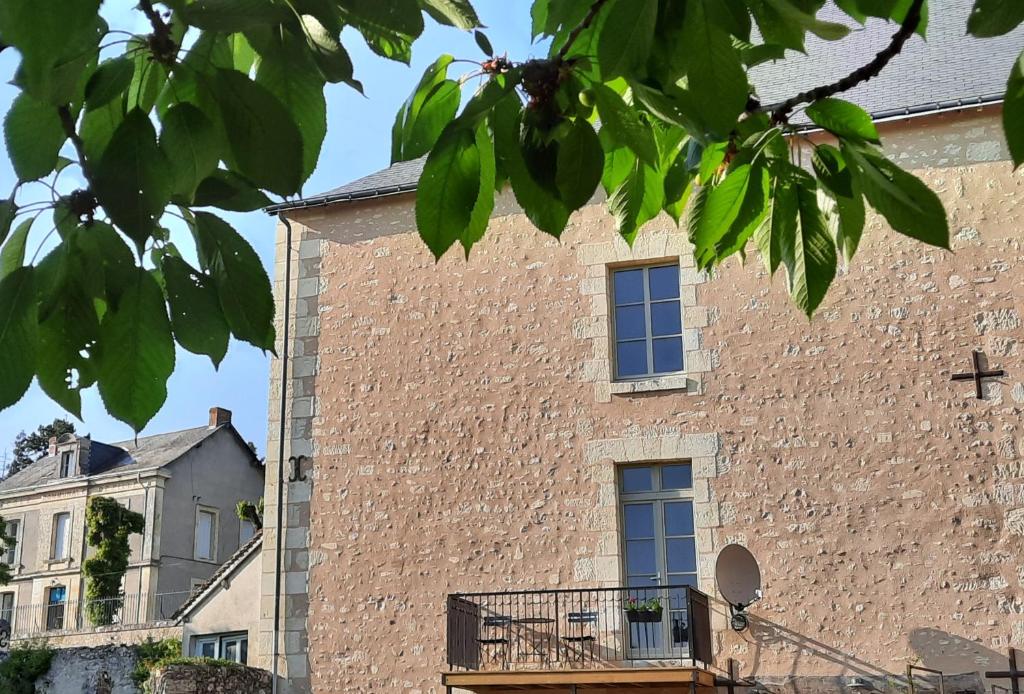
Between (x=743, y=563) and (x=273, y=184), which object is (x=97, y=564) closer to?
(x=743, y=563)

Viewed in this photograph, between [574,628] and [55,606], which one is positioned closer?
[574,628]

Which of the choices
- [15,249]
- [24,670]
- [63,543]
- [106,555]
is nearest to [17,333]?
[15,249]

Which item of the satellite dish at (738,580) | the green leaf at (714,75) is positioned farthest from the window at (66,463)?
the green leaf at (714,75)

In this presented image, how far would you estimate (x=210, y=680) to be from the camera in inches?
403

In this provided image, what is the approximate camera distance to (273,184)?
93 cm

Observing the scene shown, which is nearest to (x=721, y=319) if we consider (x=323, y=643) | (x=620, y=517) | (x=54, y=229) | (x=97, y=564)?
(x=620, y=517)

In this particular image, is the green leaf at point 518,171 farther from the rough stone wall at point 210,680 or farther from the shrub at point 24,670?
the shrub at point 24,670

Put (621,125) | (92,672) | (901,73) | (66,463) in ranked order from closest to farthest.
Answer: (621,125), (901,73), (92,672), (66,463)

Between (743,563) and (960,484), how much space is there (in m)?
1.77

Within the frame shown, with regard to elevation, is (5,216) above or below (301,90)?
below

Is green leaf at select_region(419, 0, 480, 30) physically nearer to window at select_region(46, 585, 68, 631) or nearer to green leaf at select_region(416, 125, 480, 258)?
green leaf at select_region(416, 125, 480, 258)

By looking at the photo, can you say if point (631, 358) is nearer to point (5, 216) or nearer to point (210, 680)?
point (210, 680)

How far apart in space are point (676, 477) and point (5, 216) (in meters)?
9.12

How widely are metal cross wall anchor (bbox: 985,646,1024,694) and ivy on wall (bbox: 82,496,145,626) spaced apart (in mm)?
18826
